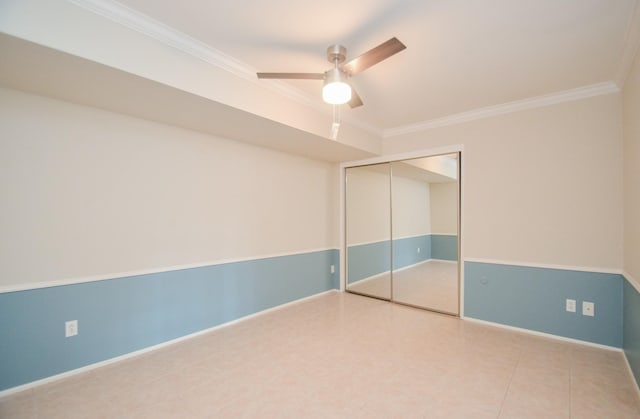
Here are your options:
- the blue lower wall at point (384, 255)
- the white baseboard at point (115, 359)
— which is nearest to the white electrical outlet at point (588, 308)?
the blue lower wall at point (384, 255)

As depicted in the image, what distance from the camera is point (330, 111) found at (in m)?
3.26

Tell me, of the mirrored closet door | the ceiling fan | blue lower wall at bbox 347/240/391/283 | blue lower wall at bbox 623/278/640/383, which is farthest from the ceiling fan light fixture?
blue lower wall at bbox 347/240/391/283

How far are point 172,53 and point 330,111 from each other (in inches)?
67.1

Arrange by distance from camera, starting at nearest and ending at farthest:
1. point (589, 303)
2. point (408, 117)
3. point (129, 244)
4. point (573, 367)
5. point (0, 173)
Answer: point (0, 173)
point (573, 367)
point (129, 244)
point (589, 303)
point (408, 117)

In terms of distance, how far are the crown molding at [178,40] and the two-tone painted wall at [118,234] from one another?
37.3 inches

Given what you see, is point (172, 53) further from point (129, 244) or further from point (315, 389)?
point (315, 389)

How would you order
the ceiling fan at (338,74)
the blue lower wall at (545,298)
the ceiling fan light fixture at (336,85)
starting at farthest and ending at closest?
the blue lower wall at (545,298)
the ceiling fan light fixture at (336,85)
the ceiling fan at (338,74)

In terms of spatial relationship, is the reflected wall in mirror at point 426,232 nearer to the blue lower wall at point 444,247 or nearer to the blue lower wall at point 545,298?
the blue lower wall at point 444,247

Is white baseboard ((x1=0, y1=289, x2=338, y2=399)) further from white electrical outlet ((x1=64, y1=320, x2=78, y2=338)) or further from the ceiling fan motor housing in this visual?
the ceiling fan motor housing

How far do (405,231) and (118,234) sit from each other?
12.8 feet

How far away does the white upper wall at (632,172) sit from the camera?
82.0 inches

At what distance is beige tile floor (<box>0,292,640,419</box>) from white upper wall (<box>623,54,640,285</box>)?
93 centimetres

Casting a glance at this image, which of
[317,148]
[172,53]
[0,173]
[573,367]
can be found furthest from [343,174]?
[0,173]

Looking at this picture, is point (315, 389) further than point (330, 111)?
No
